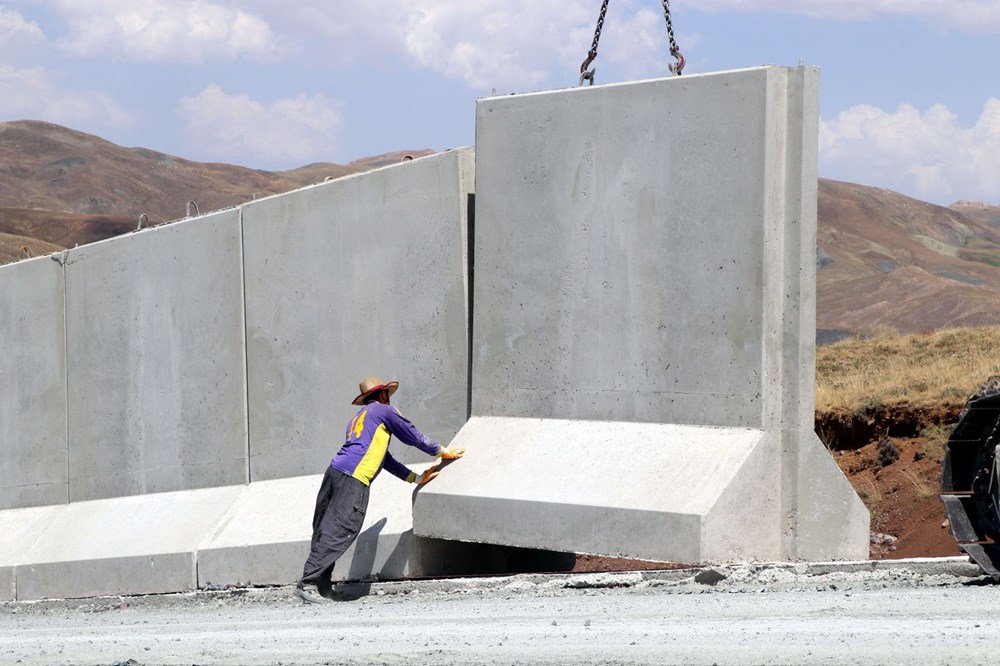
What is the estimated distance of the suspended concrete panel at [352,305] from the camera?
8.79m

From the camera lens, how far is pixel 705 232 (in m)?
7.38

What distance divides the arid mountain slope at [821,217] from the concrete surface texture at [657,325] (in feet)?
131

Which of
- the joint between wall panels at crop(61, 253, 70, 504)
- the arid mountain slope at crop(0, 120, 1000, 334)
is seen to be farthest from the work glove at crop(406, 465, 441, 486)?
the arid mountain slope at crop(0, 120, 1000, 334)

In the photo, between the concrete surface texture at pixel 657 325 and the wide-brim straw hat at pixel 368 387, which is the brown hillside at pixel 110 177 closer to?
the wide-brim straw hat at pixel 368 387

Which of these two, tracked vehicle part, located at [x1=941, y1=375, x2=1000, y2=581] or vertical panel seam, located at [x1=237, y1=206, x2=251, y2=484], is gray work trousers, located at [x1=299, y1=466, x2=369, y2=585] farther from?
tracked vehicle part, located at [x1=941, y1=375, x2=1000, y2=581]

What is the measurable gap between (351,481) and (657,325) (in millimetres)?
2201

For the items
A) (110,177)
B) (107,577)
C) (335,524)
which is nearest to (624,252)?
(335,524)

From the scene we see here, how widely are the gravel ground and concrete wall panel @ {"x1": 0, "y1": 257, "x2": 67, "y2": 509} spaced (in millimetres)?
3653

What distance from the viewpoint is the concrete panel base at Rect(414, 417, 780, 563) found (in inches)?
276

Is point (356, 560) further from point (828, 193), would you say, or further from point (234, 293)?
point (828, 193)

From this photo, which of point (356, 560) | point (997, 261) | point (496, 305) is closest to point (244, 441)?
point (356, 560)

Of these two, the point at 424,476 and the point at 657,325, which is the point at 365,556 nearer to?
the point at 424,476

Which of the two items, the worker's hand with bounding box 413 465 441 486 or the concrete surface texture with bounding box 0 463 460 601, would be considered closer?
the worker's hand with bounding box 413 465 441 486

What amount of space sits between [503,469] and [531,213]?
5.39 ft
